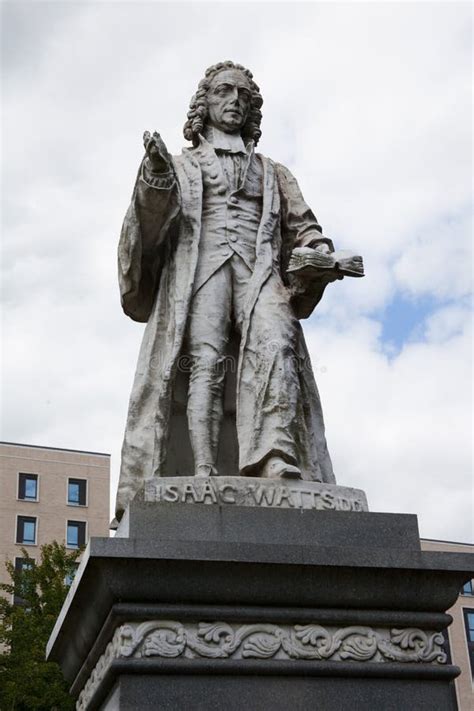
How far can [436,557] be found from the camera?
717 centimetres

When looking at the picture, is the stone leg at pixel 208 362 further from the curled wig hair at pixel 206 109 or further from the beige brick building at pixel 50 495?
the beige brick building at pixel 50 495

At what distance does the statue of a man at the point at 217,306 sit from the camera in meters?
8.02

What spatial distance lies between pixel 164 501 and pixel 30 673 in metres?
14.0

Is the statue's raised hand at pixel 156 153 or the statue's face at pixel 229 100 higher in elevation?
Result: the statue's face at pixel 229 100

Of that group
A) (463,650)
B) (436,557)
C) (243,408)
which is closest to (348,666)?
(436,557)

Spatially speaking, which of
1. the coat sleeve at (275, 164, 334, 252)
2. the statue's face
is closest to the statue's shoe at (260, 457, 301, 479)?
the coat sleeve at (275, 164, 334, 252)

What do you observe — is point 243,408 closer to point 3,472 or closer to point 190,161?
point 190,161

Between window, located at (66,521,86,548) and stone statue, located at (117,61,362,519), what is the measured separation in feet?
160

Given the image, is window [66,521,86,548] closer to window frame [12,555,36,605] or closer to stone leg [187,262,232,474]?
window frame [12,555,36,605]

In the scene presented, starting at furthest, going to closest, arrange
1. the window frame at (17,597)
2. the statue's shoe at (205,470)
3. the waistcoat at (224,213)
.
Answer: the window frame at (17,597) → the waistcoat at (224,213) → the statue's shoe at (205,470)

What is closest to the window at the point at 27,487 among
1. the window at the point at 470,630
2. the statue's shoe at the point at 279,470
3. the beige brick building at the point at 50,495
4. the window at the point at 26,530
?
the beige brick building at the point at 50,495

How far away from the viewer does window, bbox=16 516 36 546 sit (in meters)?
55.7

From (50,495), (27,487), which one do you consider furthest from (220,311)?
(27,487)

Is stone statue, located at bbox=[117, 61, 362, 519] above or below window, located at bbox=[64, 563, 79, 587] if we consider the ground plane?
below
